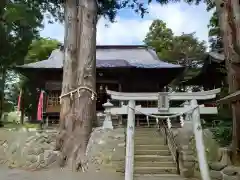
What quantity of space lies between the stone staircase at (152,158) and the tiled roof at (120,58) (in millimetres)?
7431

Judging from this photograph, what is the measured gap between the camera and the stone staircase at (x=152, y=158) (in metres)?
8.56

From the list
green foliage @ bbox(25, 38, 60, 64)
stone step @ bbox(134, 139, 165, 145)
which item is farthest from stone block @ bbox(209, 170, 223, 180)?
green foliage @ bbox(25, 38, 60, 64)

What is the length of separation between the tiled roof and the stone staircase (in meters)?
7.43

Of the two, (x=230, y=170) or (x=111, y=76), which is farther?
(x=111, y=76)

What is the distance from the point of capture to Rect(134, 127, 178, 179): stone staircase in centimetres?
856

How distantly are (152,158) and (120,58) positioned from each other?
1306 centimetres

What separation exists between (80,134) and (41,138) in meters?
1.69

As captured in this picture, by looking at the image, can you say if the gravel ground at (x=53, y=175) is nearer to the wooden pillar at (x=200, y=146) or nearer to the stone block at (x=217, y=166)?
the wooden pillar at (x=200, y=146)

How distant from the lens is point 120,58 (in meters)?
21.5

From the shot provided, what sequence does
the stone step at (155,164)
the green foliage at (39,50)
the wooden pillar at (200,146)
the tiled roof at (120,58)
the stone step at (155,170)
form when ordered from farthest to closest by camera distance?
the green foliage at (39,50) → the tiled roof at (120,58) → the stone step at (155,164) → the stone step at (155,170) → the wooden pillar at (200,146)

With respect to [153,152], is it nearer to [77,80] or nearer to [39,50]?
[77,80]

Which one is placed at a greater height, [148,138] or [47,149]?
[148,138]

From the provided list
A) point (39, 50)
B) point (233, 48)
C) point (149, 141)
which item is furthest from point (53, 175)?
point (39, 50)

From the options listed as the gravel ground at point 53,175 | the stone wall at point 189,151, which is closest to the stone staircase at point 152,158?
the stone wall at point 189,151
